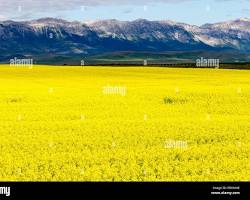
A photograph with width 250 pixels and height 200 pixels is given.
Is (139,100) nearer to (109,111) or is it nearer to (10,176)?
(109,111)

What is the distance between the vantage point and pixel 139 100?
126 feet

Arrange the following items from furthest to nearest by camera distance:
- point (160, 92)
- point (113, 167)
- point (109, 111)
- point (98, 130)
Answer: point (160, 92)
point (109, 111)
point (98, 130)
point (113, 167)

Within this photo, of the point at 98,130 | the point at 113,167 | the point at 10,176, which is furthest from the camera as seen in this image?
the point at 98,130

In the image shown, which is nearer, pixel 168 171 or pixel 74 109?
pixel 168 171

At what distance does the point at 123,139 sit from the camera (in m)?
21.6

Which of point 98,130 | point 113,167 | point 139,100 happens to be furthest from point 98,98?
point 113,167

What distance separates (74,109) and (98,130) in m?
10.4

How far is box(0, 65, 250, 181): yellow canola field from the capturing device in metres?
15.7

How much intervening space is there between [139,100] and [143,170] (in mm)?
22555

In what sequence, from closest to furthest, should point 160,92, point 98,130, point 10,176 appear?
point 10,176 → point 98,130 → point 160,92

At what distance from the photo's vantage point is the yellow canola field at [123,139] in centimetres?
1573
